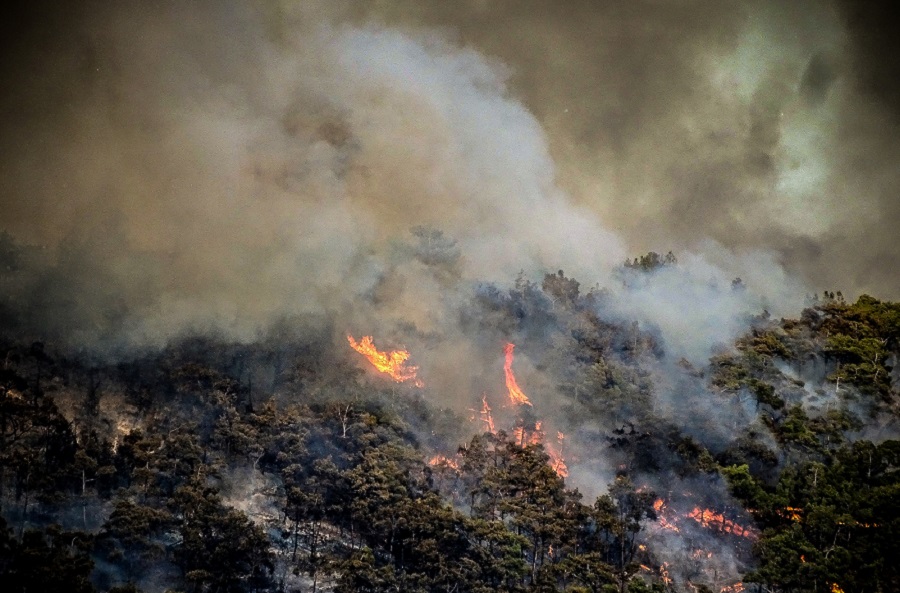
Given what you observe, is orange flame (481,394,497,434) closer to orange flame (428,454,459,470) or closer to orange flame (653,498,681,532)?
orange flame (428,454,459,470)

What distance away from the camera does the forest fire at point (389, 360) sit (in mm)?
57406

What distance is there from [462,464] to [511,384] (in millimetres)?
8288

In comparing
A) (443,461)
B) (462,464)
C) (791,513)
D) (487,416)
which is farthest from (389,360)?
(791,513)

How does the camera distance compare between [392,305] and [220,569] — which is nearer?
[220,569]

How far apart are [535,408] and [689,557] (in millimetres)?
12893

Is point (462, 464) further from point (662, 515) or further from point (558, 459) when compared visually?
point (662, 515)

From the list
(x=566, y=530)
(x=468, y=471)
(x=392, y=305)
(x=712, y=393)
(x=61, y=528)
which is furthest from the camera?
(x=392, y=305)

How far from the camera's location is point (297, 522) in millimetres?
47906

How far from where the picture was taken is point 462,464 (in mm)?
51812

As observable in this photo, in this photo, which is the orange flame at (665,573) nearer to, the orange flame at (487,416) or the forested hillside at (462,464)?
the forested hillside at (462,464)

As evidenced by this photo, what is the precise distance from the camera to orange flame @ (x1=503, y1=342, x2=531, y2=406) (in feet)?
189

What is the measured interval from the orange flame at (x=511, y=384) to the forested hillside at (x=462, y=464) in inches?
4.8

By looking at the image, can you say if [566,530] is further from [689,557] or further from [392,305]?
[392,305]

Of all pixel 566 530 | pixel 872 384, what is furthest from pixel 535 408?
pixel 872 384
